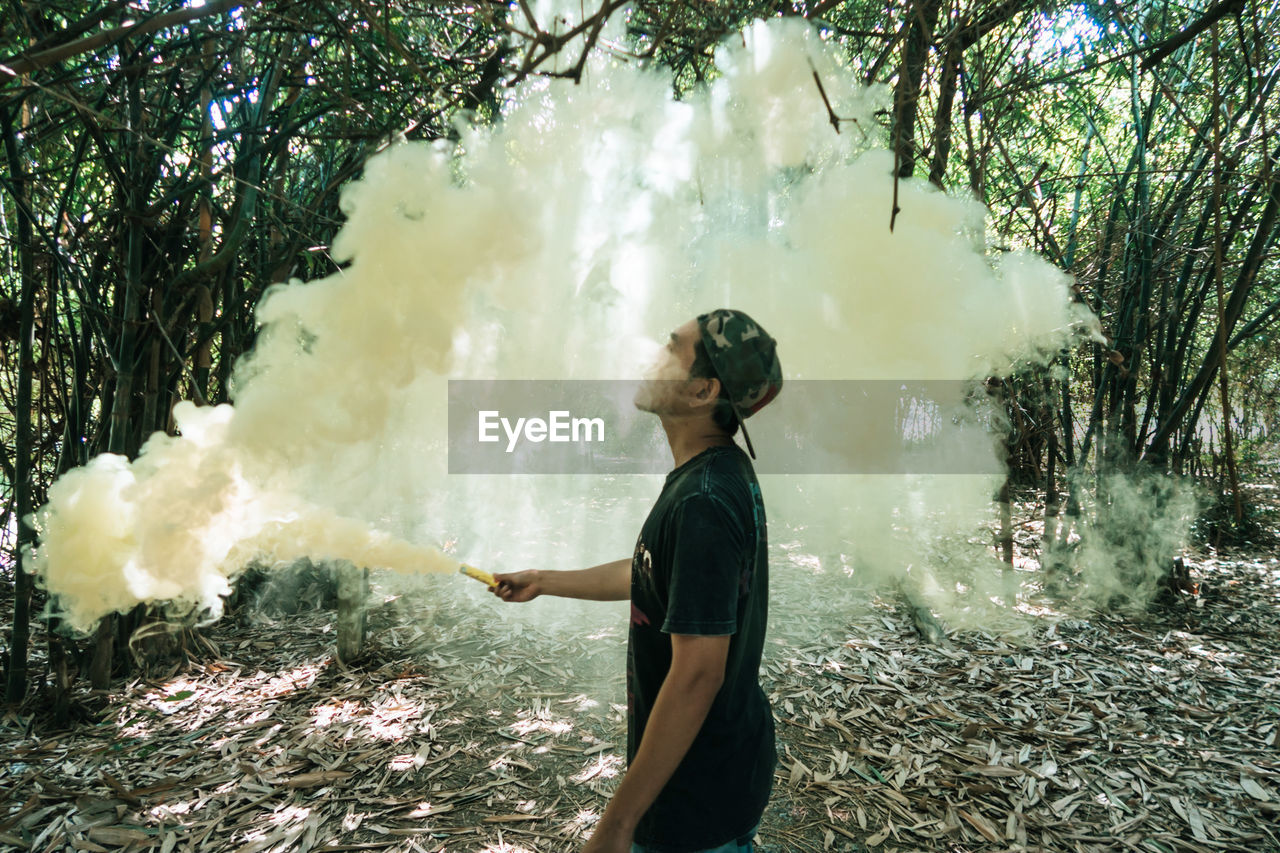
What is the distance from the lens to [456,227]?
2.54m

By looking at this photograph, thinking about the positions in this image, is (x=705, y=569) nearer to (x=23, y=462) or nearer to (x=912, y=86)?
(x=912, y=86)

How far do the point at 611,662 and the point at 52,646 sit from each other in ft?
7.93

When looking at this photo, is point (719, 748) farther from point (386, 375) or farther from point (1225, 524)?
point (1225, 524)

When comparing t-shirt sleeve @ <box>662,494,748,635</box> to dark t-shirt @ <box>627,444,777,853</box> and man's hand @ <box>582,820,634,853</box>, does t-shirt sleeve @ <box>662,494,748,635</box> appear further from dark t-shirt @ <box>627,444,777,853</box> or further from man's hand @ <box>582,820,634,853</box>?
man's hand @ <box>582,820,634,853</box>

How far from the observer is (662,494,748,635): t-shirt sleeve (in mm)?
1226

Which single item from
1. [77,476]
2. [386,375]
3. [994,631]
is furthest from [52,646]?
[994,631]

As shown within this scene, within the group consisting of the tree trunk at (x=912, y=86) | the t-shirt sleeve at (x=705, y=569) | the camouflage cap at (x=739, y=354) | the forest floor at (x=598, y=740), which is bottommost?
the forest floor at (x=598, y=740)

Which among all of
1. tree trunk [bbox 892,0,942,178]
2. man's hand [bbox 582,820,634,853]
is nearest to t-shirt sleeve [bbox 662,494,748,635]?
man's hand [bbox 582,820,634,853]

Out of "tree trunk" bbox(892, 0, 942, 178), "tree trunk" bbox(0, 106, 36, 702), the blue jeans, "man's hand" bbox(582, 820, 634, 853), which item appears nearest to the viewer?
"man's hand" bbox(582, 820, 634, 853)

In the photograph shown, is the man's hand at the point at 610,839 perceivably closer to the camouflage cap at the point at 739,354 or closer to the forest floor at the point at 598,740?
the camouflage cap at the point at 739,354

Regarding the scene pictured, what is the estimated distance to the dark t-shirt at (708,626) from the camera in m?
1.25

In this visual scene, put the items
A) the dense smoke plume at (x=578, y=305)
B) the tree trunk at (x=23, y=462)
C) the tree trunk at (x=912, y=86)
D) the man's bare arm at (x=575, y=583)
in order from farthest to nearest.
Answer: the tree trunk at (x=23, y=462) → the tree trunk at (x=912, y=86) → the dense smoke plume at (x=578, y=305) → the man's bare arm at (x=575, y=583)

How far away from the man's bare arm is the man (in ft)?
1.26

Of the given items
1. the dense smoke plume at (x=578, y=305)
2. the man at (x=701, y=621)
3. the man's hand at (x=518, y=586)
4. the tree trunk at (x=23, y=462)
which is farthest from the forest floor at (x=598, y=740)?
the man at (x=701, y=621)
